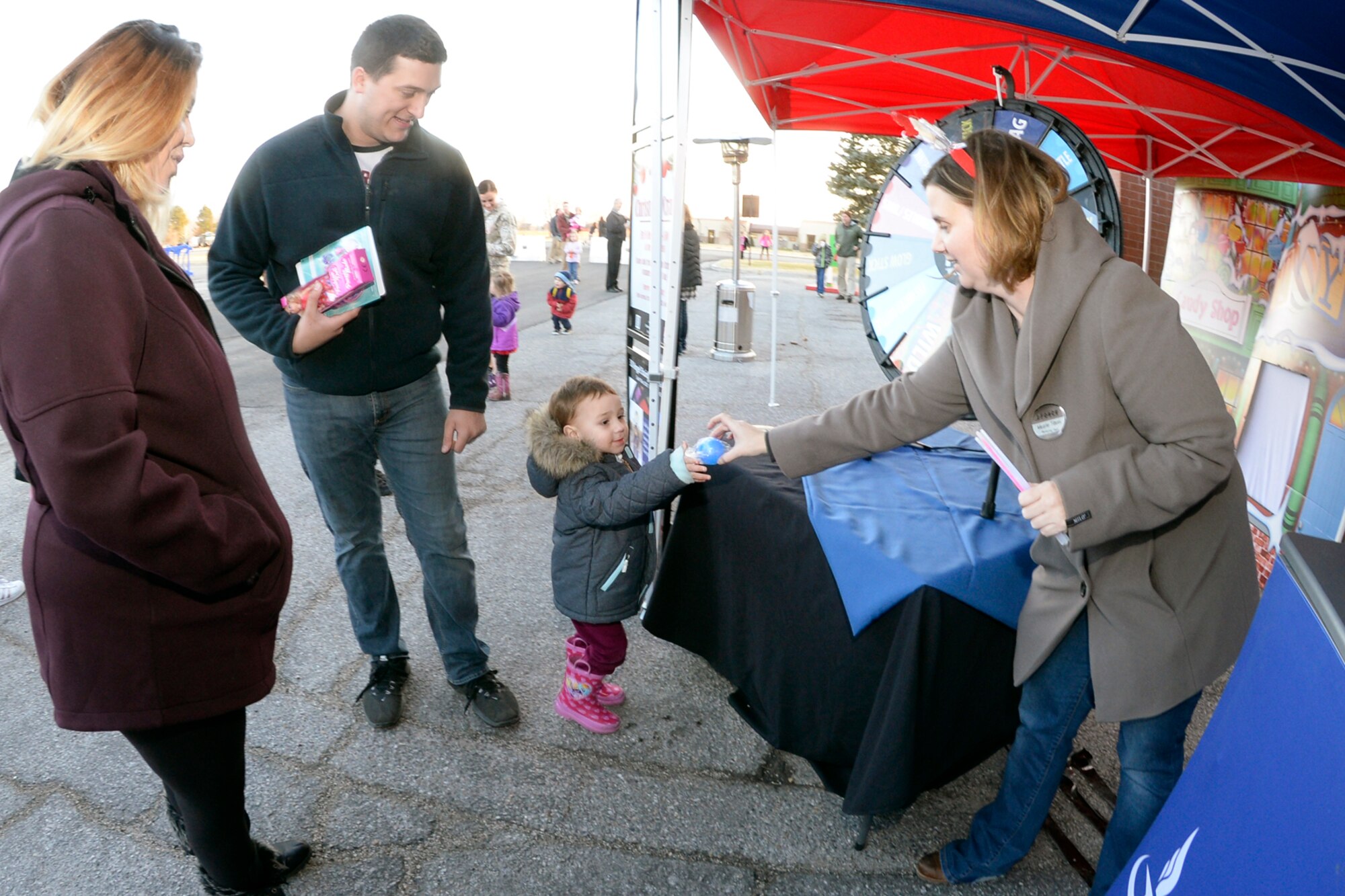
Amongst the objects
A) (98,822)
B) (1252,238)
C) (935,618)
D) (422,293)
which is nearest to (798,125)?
(1252,238)

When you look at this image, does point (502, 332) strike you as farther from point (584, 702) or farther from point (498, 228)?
point (584, 702)

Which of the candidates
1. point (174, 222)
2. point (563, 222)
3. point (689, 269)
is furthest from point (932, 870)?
point (563, 222)

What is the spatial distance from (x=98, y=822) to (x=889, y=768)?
228 centimetres

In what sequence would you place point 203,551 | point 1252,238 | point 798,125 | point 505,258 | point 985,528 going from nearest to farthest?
point 203,551 → point 985,528 → point 1252,238 → point 798,125 → point 505,258

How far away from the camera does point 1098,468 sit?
1642 millimetres

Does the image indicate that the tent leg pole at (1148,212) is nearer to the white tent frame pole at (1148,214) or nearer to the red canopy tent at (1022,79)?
the white tent frame pole at (1148,214)

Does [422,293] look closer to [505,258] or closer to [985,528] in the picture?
[985,528]

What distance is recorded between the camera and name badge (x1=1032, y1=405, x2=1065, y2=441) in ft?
5.75

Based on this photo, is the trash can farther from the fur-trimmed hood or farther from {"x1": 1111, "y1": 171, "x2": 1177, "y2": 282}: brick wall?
the fur-trimmed hood

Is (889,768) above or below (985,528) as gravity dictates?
below

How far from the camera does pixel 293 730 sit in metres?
2.94

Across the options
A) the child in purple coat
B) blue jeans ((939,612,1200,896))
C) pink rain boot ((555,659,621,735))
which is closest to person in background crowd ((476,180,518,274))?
the child in purple coat

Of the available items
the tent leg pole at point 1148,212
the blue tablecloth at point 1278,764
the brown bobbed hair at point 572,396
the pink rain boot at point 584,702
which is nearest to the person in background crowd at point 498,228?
the tent leg pole at point 1148,212

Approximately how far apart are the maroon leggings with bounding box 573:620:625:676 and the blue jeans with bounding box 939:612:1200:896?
47.9 inches
